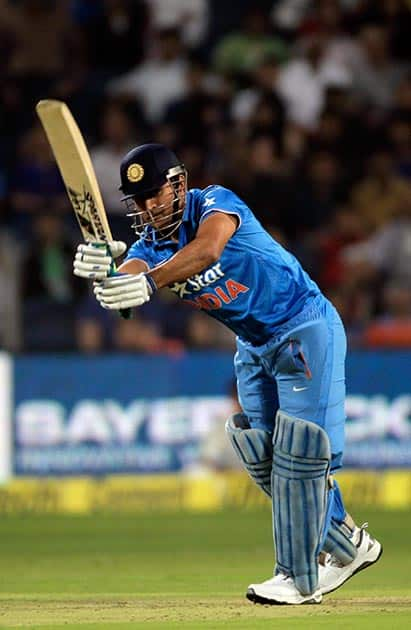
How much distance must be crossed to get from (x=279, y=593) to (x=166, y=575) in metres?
1.56

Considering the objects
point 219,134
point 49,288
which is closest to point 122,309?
point 49,288

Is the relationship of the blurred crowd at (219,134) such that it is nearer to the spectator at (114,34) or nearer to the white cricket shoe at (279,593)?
the spectator at (114,34)

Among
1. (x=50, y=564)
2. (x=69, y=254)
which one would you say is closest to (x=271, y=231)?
(x=69, y=254)

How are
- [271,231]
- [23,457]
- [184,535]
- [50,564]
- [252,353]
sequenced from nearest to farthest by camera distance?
1. [252,353]
2. [50,564]
3. [184,535]
4. [23,457]
5. [271,231]

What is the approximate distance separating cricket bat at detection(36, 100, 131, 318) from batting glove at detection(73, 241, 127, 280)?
0.04m

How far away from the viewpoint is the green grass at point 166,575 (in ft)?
15.8

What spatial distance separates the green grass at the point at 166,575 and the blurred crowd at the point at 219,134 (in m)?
1.62

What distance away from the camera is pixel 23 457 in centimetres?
1033

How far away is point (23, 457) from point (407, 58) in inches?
192

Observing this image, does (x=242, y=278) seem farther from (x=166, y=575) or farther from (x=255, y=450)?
(x=166, y=575)

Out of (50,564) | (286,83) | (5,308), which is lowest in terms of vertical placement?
(50,564)

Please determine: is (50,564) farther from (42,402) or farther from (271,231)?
(271,231)

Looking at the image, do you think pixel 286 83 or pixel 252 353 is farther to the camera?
pixel 286 83

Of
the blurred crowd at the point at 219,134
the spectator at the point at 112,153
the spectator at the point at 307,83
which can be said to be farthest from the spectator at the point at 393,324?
the spectator at the point at 112,153
